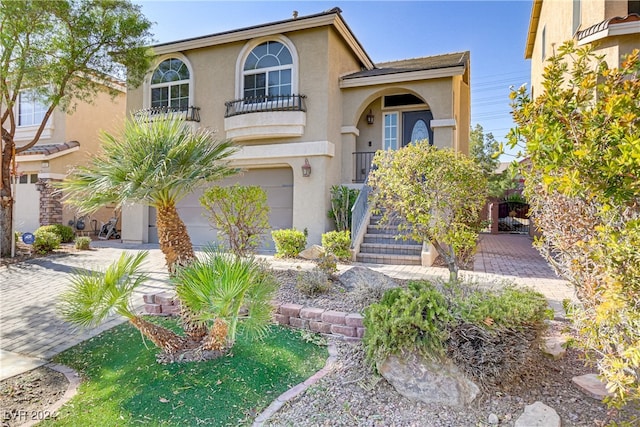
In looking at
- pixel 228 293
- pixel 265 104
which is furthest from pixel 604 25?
pixel 265 104

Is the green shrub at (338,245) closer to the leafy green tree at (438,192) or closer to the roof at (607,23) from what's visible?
the leafy green tree at (438,192)

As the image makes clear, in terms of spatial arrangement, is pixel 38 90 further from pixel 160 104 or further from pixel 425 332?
pixel 425 332

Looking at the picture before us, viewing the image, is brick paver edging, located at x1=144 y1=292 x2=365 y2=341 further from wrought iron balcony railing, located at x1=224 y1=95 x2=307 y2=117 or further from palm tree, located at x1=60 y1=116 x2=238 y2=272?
wrought iron balcony railing, located at x1=224 y1=95 x2=307 y2=117

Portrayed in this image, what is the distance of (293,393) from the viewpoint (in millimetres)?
3717

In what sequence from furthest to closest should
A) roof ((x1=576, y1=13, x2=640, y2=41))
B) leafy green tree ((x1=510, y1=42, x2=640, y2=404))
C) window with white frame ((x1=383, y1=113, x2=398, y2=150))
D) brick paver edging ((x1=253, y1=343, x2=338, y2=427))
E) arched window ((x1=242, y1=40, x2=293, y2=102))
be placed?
window with white frame ((x1=383, y1=113, x2=398, y2=150)) < arched window ((x1=242, y1=40, x2=293, y2=102)) < roof ((x1=576, y1=13, x2=640, y2=41)) < brick paver edging ((x1=253, y1=343, x2=338, y2=427)) < leafy green tree ((x1=510, y1=42, x2=640, y2=404))

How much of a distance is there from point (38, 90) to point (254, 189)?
33.0 feet

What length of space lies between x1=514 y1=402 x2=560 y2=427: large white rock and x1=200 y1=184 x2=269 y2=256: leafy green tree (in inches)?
209

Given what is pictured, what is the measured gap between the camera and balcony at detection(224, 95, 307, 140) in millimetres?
12688

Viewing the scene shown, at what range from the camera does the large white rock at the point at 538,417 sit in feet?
9.73

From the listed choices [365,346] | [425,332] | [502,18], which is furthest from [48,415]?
[502,18]

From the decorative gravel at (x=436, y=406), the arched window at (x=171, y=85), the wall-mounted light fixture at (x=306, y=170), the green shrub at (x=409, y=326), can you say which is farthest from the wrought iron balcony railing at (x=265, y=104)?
the decorative gravel at (x=436, y=406)

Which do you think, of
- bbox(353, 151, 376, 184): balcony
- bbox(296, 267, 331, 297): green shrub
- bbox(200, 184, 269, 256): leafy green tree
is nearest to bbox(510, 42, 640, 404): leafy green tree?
bbox(296, 267, 331, 297): green shrub

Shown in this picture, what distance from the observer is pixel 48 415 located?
3.64 metres

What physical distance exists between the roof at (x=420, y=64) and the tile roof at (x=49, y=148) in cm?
1364
